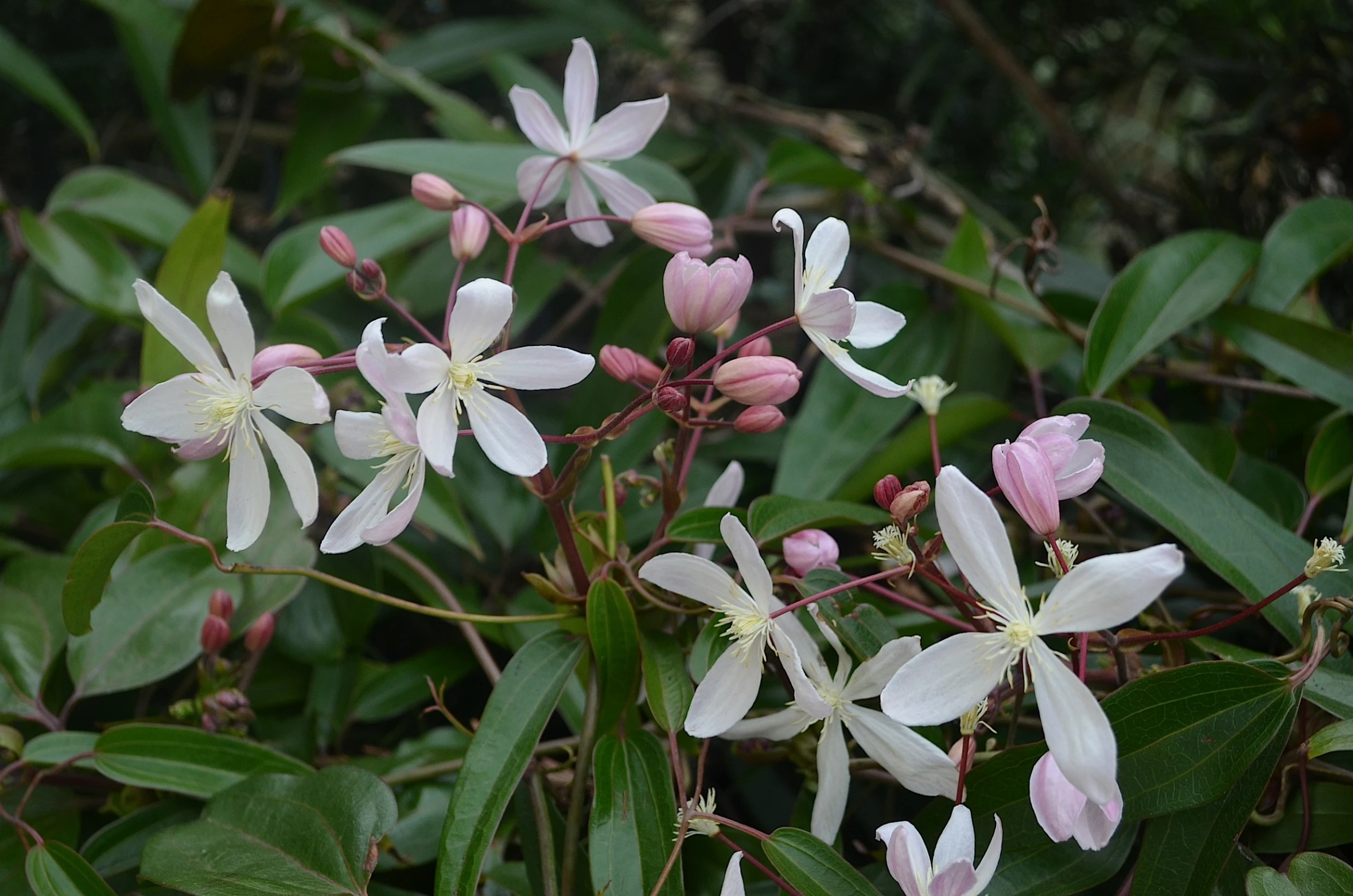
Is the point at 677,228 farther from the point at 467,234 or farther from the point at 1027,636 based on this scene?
the point at 1027,636

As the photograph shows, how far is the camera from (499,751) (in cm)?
38

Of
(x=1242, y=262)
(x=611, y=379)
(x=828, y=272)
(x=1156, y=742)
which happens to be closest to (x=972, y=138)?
(x=1242, y=262)

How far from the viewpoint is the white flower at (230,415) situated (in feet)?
1.20

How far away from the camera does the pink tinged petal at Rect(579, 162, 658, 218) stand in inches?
19.2

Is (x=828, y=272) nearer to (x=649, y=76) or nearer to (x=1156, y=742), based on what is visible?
(x=1156, y=742)

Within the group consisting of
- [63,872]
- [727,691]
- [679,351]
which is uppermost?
[679,351]

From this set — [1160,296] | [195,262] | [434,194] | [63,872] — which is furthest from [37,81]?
[1160,296]

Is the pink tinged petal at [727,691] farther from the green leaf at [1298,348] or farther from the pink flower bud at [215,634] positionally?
the green leaf at [1298,348]

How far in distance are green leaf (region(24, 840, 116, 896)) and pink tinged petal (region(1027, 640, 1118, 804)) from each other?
393 mm

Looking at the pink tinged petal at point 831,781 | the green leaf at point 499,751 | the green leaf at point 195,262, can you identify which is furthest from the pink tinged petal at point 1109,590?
the green leaf at point 195,262

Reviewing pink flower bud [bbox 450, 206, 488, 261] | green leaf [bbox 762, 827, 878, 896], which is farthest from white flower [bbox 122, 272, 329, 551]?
green leaf [bbox 762, 827, 878, 896]

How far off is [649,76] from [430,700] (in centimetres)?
69

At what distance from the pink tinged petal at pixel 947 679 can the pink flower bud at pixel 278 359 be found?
10.4 inches

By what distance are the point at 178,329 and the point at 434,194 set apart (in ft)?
0.46
